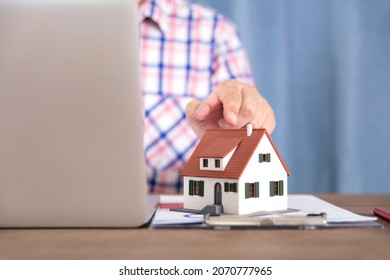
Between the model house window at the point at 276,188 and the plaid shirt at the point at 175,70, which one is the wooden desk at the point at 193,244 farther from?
the plaid shirt at the point at 175,70

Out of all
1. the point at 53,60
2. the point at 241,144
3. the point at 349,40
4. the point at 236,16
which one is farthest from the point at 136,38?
the point at 349,40

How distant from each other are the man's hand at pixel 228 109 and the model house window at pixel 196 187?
14 cm

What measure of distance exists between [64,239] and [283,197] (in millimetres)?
351

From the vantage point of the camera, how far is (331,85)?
225 centimetres

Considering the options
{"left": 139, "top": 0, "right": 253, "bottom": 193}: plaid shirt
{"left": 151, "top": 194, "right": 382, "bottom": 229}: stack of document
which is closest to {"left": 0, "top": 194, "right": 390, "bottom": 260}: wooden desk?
{"left": 151, "top": 194, "right": 382, "bottom": 229}: stack of document

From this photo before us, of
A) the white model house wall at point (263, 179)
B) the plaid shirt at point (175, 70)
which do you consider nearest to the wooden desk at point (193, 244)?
the white model house wall at point (263, 179)

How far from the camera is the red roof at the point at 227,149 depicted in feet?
2.56

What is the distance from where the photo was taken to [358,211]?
2.87 ft

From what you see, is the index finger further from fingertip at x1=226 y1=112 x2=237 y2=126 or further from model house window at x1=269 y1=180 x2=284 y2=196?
model house window at x1=269 y1=180 x2=284 y2=196

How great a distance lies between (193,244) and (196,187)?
236 mm

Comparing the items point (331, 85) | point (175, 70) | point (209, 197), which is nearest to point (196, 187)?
point (209, 197)

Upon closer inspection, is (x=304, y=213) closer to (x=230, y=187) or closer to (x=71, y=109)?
(x=230, y=187)

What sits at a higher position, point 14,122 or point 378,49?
point 378,49
